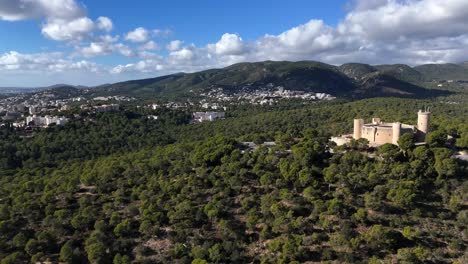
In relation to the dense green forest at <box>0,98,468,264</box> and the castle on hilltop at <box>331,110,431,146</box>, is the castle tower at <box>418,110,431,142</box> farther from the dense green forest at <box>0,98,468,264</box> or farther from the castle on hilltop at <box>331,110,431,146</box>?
the dense green forest at <box>0,98,468,264</box>

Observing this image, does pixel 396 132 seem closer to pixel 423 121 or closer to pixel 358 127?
pixel 358 127

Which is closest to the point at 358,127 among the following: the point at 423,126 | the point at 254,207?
the point at 423,126

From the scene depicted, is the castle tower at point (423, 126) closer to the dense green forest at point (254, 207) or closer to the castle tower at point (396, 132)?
the dense green forest at point (254, 207)

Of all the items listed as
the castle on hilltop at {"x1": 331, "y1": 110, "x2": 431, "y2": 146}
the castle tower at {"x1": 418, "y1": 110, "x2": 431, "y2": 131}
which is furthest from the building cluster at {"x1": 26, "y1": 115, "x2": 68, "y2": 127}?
the castle tower at {"x1": 418, "y1": 110, "x2": 431, "y2": 131}

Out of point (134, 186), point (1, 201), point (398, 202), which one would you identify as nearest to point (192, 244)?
point (134, 186)

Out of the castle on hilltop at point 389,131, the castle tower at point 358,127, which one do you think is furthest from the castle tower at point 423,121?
the castle tower at point 358,127

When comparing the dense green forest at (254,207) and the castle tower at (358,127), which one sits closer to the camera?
the dense green forest at (254,207)

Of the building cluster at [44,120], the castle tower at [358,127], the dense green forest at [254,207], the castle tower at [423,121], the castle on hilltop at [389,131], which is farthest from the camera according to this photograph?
the building cluster at [44,120]
